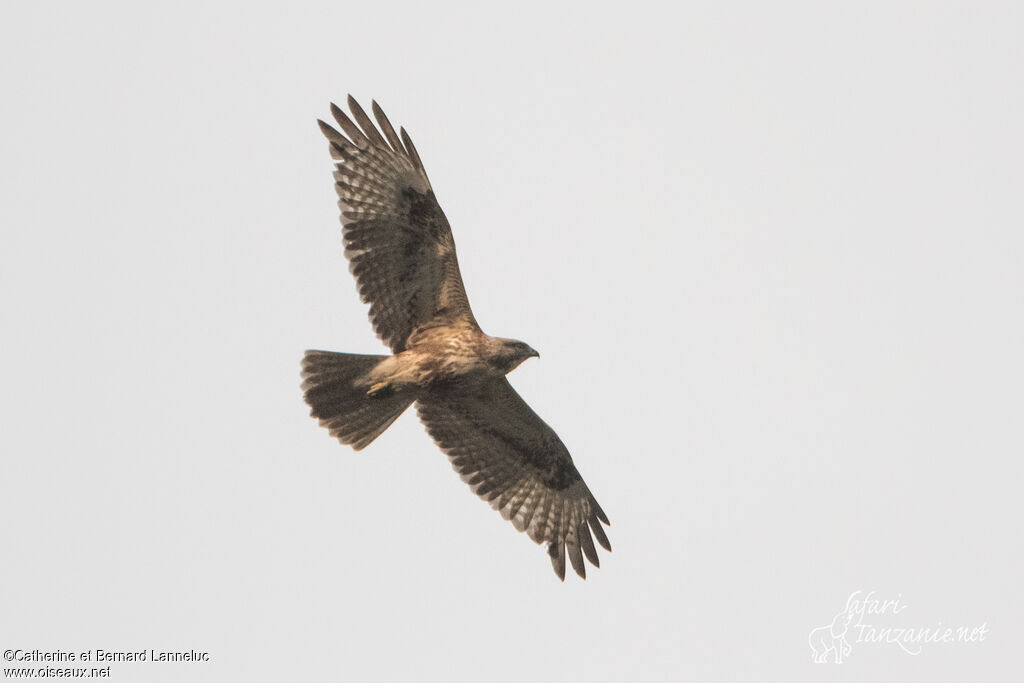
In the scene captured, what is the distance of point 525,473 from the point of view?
14.0 m

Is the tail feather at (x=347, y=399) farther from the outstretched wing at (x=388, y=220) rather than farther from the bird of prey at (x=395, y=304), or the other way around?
the outstretched wing at (x=388, y=220)

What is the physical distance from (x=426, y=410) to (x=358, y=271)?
1710mm

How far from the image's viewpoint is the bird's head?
1262 centimetres

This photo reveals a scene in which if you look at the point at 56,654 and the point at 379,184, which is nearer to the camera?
the point at 379,184

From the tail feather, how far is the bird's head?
2.92 feet

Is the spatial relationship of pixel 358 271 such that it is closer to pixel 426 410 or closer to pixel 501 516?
pixel 426 410

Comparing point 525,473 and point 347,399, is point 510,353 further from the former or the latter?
point 525,473

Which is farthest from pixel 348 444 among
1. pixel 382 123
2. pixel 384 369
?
pixel 382 123

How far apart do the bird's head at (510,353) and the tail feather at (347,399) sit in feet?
2.92

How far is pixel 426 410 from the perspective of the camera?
13.6m

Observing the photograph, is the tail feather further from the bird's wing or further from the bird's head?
the bird's head

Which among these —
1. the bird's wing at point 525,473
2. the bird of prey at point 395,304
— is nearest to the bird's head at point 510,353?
the bird of prey at point 395,304

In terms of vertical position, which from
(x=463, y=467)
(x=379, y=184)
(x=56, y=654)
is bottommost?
(x=56, y=654)

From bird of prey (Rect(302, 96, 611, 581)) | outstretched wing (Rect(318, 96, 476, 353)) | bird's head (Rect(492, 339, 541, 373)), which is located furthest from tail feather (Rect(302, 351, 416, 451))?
bird's head (Rect(492, 339, 541, 373))
